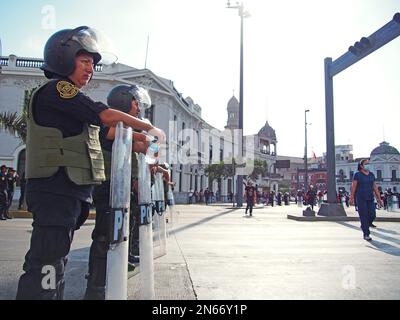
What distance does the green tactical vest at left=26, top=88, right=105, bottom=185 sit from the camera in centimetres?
187

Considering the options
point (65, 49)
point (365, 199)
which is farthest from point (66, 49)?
point (365, 199)

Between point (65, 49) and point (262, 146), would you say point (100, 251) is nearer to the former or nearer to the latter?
point (65, 49)

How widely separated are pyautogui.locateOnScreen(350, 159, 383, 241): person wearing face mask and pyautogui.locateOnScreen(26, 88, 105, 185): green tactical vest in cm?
586

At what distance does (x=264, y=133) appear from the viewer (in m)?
82.0

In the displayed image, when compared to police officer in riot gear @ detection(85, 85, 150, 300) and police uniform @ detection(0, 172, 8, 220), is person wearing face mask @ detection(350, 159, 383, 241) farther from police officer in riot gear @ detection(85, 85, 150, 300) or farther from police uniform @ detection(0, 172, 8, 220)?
police uniform @ detection(0, 172, 8, 220)

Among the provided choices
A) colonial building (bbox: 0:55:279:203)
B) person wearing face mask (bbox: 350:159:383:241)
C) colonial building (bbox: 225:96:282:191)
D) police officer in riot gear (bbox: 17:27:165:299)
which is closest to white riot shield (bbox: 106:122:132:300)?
police officer in riot gear (bbox: 17:27:165:299)

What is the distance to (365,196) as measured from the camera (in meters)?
6.55

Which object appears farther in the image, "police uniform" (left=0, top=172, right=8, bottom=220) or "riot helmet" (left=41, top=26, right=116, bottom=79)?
"police uniform" (left=0, top=172, right=8, bottom=220)

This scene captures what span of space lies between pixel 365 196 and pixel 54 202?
6197 millimetres

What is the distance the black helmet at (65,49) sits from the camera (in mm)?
2135

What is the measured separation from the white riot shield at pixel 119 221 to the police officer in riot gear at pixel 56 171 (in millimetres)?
197

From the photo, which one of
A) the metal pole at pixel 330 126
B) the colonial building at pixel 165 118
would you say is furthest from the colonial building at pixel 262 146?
the metal pole at pixel 330 126
